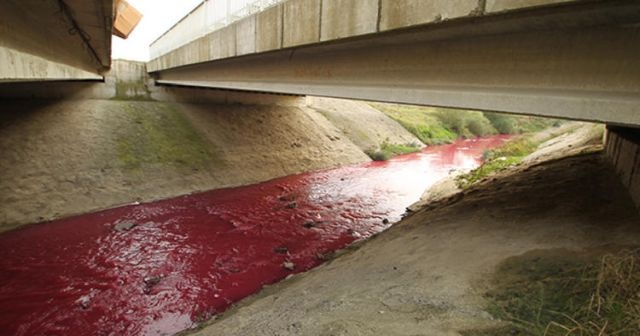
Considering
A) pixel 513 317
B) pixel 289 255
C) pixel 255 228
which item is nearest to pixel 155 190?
pixel 255 228

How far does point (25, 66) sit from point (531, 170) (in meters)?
12.5

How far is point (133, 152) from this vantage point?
589 inches

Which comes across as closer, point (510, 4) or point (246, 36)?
point (510, 4)

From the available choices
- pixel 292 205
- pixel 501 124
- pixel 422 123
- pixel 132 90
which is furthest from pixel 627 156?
pixel 501 124

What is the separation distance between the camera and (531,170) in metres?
10.2

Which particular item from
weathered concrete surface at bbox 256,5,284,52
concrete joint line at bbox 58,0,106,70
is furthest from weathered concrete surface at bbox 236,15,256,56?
concrete joint line at bbox 58,0,106,70

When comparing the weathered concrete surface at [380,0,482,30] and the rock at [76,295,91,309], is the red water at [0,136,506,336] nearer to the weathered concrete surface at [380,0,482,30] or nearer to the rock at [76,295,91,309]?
the rock at [76,295,91,309]

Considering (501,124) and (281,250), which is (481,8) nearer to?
(281,250)

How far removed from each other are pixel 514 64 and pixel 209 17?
28.7 feet

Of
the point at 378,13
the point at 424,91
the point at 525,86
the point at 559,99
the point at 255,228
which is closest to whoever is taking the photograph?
the point at 559,99

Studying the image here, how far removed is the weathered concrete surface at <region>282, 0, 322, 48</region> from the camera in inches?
211

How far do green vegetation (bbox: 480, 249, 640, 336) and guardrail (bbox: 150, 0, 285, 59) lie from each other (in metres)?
6.11

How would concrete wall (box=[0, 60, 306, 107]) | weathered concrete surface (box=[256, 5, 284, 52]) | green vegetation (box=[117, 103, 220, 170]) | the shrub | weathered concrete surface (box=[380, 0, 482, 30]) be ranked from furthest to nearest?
the shrub, green vegetation (box=[117, 103, 220, 170]), concrete wall (box=[0, 60, 306, 107]), weathered concrete surface (box=[256, 5, 284, 52]), weathered concrete surface (box=[380, 0, 482, 30])

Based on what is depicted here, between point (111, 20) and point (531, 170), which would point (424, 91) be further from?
point (531, 170)
